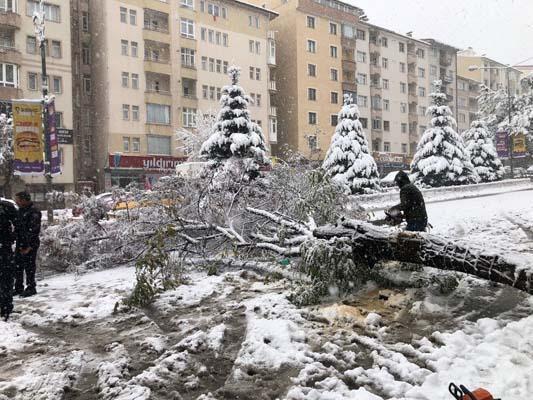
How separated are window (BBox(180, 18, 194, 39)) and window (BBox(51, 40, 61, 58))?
33.4ft

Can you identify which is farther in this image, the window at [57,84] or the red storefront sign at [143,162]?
the red storefront sign at [143,162]

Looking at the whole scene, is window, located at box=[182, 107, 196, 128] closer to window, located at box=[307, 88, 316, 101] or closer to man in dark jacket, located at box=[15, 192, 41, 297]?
window, located at box=[307, 88, 316, 101]

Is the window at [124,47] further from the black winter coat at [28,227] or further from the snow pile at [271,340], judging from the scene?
the snow pile at [271,340]

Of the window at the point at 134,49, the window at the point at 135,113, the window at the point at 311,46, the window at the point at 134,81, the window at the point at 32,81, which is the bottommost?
the window at the point at 135,113

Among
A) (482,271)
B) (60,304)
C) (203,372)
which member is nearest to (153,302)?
(60,304)

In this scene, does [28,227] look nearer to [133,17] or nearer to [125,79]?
[125,79]

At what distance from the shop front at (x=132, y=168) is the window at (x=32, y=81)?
695 centimetres

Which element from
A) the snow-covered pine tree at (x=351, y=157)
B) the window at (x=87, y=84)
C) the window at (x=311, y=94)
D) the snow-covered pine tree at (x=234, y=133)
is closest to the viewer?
the snow-covered pine tree at (x=234, y=133)

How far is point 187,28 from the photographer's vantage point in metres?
40.9

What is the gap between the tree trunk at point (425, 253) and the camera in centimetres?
480

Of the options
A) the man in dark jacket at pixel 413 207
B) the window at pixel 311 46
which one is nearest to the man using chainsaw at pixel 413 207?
the man in dark jacket at pixel 413 207

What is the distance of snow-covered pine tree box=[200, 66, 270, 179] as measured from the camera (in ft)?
66.3

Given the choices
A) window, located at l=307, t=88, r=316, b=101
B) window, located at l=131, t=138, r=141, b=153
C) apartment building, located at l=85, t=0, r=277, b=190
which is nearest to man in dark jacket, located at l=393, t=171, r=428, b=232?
apartment building, located at l=85, t=0, r=277, b=190

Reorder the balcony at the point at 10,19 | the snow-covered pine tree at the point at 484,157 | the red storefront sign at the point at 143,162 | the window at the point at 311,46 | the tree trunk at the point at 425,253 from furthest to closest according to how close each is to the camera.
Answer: the window at the point at 311,46 < the red storefront sign at the point at 143,162 < the snow-covered pine tree at the point at 484,157 < the balcony at the point at 10,19 < the tree trunk at the point at 425,253
